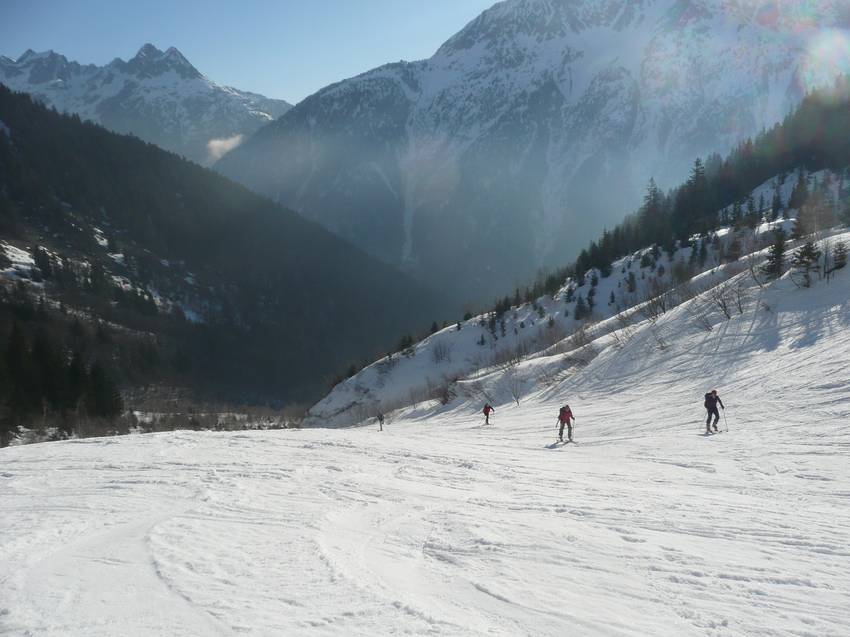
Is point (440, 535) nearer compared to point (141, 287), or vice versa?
point (440, 535)

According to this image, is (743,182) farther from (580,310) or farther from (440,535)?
(440,535)

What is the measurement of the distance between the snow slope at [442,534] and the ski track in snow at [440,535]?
41mm

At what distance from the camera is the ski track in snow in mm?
6344

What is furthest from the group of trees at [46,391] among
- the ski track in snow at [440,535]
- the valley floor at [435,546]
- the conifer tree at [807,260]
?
the conifer tree at [807,260]

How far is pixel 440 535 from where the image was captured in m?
9.04

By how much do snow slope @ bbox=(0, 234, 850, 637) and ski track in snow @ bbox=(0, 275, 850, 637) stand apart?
0.13ft

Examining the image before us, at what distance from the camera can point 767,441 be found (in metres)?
16.7

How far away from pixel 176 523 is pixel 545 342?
59.5 m

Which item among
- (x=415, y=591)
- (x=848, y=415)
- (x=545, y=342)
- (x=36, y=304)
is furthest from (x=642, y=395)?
(x=36, y=304)

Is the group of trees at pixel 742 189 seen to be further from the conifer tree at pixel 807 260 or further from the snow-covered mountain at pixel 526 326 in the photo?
the conifer tree at pixel 807 260

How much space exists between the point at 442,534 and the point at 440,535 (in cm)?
6

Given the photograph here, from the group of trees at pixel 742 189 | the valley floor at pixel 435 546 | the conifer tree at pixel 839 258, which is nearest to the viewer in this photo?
the valley floor at pixel 435 546

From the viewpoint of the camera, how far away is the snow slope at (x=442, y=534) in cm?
636

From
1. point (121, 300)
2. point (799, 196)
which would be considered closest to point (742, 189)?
point (799, 196)
